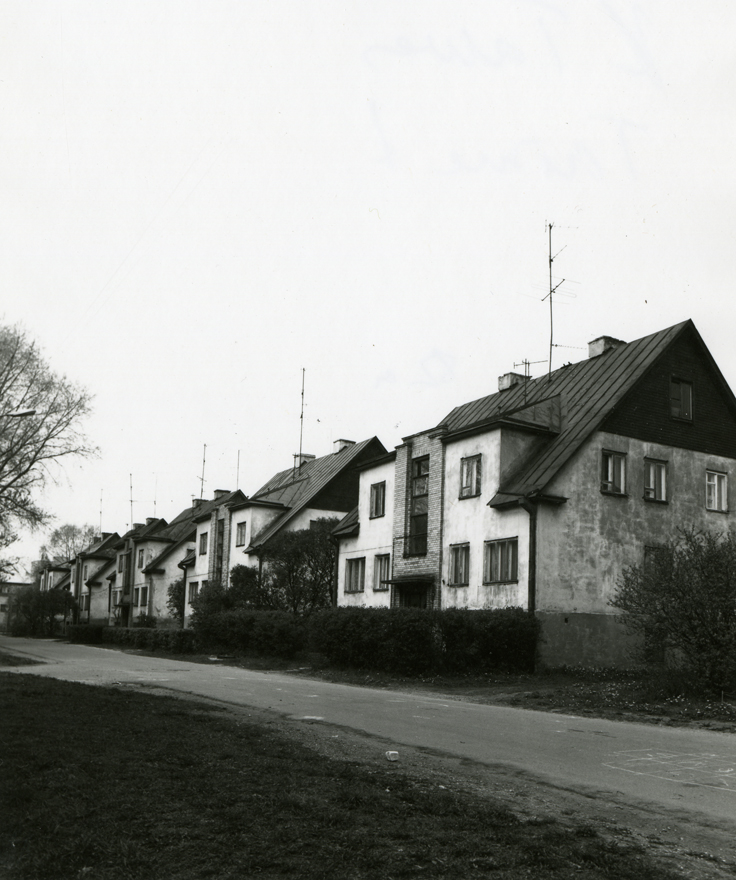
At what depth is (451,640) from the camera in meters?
24.1

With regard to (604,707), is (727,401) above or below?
above

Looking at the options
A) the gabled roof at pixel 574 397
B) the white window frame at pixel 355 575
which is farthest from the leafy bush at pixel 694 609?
the white window frame at pixel 355 575

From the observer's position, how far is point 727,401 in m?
30.1

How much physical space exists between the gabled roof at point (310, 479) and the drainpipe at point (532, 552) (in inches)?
739

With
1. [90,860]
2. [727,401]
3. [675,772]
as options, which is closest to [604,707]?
[675,772]

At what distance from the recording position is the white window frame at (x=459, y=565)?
2814 cm

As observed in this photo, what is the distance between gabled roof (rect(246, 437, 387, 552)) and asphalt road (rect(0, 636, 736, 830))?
23.0 metres

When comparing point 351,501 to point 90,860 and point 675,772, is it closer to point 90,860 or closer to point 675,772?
point 675,772

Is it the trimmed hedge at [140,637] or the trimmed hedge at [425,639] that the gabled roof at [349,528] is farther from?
the trimmed hedge at [140,637]

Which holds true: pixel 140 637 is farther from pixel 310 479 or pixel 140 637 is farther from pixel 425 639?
pixel 425 639

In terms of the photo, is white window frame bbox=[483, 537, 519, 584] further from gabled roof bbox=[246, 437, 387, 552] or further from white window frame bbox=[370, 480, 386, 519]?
gabled roof bbox=[246, 437, 387, 552]

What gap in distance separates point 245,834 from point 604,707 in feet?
40.5

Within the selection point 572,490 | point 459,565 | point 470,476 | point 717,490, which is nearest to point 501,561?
point 459,565

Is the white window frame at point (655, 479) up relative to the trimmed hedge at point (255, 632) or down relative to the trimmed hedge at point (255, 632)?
up
